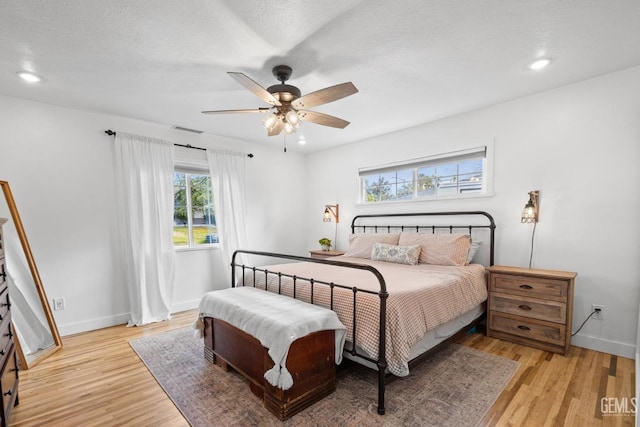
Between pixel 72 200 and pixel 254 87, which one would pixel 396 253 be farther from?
pixel 72 200

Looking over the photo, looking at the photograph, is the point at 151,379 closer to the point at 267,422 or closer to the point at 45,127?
the point at 267,422

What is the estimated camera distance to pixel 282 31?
1.88m

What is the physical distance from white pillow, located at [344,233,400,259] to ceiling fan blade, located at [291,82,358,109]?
85.0 inches

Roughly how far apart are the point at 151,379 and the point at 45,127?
2852 millimetres

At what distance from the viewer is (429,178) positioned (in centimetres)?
395

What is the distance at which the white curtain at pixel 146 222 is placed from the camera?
3.47 meters

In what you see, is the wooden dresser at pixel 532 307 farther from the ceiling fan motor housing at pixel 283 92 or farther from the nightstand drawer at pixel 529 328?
the ceiling fan motor housing at pixel 283 92

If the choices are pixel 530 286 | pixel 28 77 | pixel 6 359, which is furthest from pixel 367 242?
pixel 28 77

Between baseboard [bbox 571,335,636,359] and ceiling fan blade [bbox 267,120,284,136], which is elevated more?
ceiling fan blade [bbox 267,120,284,136]

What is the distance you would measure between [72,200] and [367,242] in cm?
353

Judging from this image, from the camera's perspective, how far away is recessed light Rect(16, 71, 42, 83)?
7.86 ft

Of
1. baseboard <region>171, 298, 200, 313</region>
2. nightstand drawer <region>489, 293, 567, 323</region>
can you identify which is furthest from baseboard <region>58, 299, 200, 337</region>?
nightstand drawer <region>489, 293, 567, 323</region>

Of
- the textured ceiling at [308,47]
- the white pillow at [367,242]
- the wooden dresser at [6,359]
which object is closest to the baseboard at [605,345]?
the white pillow at [367,242]
